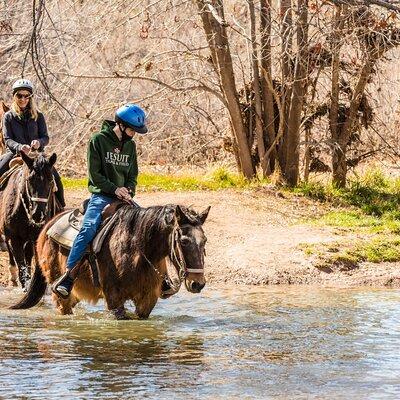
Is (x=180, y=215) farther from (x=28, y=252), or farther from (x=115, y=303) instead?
(x=28, y=252)

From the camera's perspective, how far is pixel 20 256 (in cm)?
1359

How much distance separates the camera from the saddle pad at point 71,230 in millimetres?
10141

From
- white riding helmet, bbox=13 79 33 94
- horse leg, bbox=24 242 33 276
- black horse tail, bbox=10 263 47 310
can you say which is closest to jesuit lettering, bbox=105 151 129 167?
black horse tail, bbox=10 263 47 310

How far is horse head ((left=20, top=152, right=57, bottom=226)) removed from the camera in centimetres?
1255

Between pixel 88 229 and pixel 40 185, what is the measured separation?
102 inches

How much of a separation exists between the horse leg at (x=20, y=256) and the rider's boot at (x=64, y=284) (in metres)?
3.19

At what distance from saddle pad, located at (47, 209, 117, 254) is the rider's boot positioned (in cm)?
30

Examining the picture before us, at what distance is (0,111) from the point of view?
15281 millimetres

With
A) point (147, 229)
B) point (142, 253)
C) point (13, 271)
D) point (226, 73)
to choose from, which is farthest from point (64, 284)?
point (226, 73)

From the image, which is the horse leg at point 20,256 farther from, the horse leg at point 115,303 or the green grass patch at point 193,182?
the green grass patch at point 193,182

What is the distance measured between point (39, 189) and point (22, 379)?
4.76 metres

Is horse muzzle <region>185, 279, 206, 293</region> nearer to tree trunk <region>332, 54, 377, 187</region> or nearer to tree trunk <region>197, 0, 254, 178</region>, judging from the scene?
tree trunk <region>197, 0, 254, 178</region>

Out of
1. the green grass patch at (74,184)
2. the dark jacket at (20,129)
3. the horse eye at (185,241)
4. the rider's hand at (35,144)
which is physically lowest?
the green grass patch at (74,184)

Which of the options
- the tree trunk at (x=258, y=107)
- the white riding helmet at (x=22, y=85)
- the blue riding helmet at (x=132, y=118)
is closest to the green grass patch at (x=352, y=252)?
the white riding helmet at (x=22, y=85)
